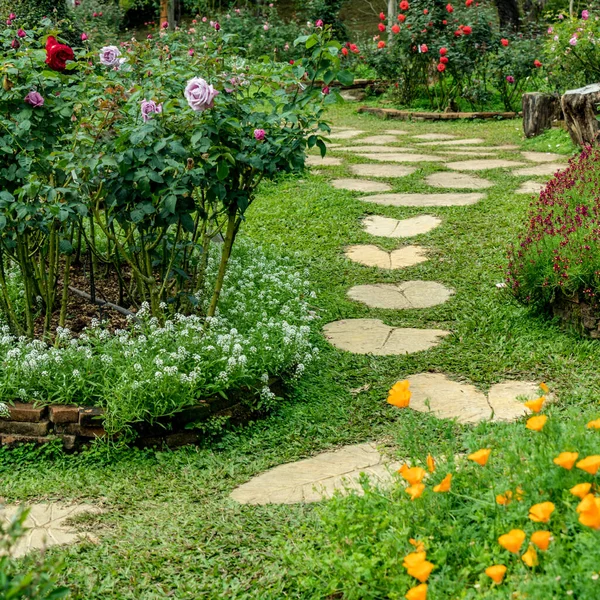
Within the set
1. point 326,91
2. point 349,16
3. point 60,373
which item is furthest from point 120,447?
point 349,16

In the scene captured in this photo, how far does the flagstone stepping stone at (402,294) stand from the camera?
5.09 metres

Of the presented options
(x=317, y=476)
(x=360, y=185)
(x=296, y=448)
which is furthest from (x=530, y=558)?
(x=360, y=185)

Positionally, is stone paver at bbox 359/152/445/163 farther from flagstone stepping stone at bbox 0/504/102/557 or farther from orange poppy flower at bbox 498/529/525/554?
orange poppy flower at bbox 498/529/525/554

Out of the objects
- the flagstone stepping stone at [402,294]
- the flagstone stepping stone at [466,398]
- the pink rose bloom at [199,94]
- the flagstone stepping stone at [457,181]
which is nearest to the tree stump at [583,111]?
the flagstone stepping stone at [457,181]

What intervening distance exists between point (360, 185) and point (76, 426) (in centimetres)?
501

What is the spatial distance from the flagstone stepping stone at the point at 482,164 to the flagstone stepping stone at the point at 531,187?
0.82m

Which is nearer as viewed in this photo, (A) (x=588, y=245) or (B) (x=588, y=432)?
(B) (x=588, y=432)

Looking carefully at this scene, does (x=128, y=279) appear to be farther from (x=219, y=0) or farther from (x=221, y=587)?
(x=219, y=0)

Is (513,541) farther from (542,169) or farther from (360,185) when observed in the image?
(542,169)

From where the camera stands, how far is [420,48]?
39.5 feet

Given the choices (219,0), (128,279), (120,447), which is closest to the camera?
(120,447)

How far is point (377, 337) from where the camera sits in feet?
15.1

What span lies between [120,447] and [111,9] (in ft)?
67.6

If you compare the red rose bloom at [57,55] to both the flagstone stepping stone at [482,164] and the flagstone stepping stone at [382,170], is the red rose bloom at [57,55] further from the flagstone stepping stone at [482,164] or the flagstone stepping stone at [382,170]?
the flagstone stepping stone at [482,164]
